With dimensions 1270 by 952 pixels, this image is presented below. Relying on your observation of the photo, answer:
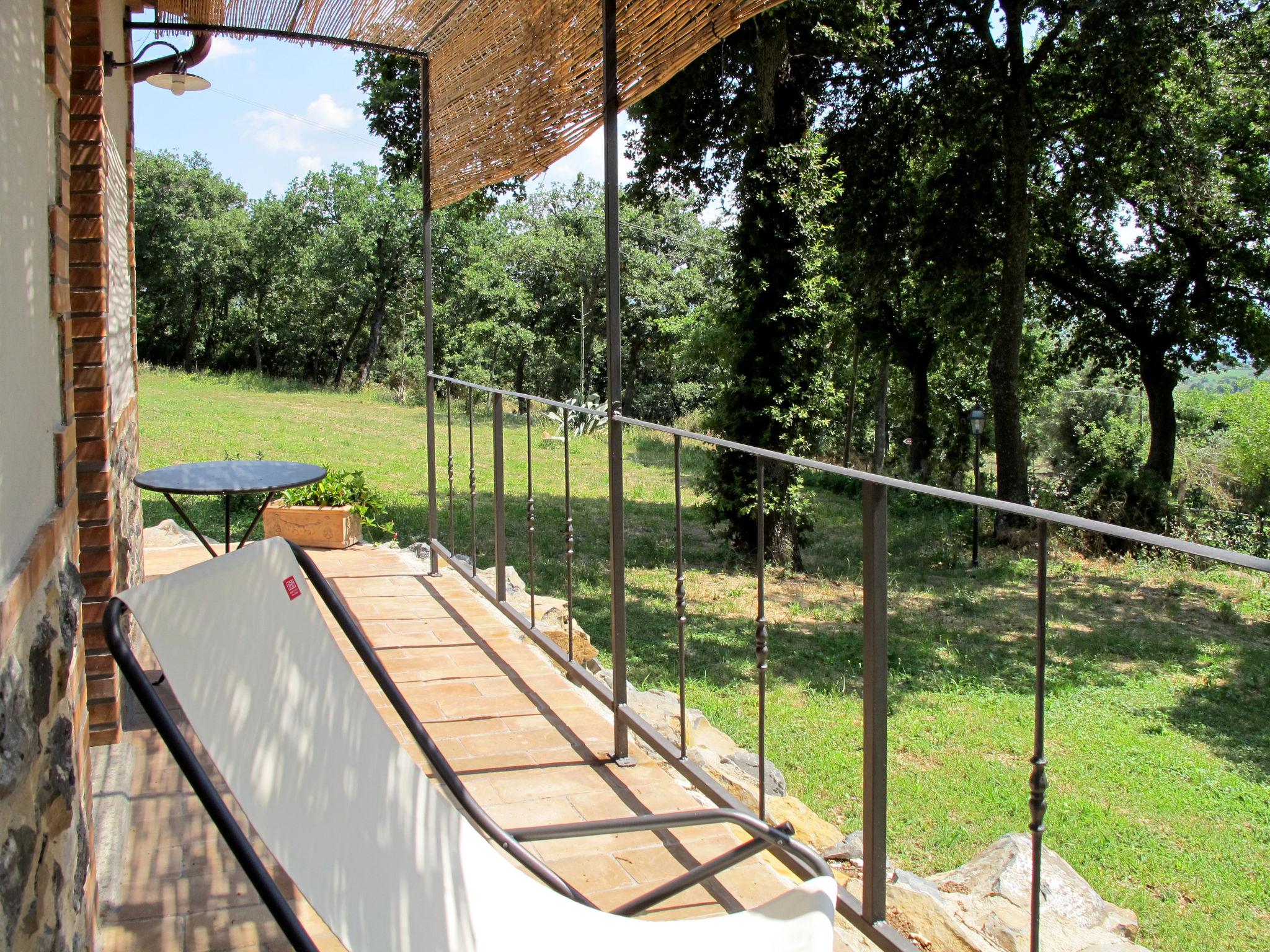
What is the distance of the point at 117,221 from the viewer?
3.66 metres

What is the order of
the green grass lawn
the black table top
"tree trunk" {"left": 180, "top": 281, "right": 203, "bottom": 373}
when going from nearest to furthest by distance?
the black table top, the green grass lawn, "tree trunk" {"left": 180, "top": 281, "right": 203, "bottom": 373}

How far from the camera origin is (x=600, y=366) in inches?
1077

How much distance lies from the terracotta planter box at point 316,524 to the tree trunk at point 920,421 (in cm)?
1526

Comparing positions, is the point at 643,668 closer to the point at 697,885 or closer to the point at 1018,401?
the point at 697,885

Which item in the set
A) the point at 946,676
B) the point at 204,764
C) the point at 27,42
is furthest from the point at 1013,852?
the point at 946,676

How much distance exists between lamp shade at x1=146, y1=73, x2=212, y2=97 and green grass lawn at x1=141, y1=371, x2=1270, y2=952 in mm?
2156

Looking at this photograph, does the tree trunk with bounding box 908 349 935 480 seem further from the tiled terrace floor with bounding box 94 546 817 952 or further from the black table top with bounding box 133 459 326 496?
the black table top with bounding box 133 459 326 496

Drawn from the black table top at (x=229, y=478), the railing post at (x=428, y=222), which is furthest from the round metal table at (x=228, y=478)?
the railing post at (x=428, y=222)

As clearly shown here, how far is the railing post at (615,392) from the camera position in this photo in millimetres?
2340

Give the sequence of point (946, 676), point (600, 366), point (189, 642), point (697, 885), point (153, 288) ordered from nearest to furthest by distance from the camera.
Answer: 1. point (189, 642)
2. point (697, 885)
3. point (946, 676)
4. point (153, 288)
5. point (600, 366)

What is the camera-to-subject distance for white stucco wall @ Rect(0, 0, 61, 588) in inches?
46.9

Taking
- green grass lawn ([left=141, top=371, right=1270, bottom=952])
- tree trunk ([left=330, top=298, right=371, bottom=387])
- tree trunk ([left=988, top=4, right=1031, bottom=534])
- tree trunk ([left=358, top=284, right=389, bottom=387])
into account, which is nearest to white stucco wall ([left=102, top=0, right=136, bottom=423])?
green grass lawn ([left=141, top=371, right=1270, bottom=952])

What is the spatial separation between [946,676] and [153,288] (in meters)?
23.9

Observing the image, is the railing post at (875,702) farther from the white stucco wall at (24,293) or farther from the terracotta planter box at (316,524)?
the terracotta planter box at (316,524)
